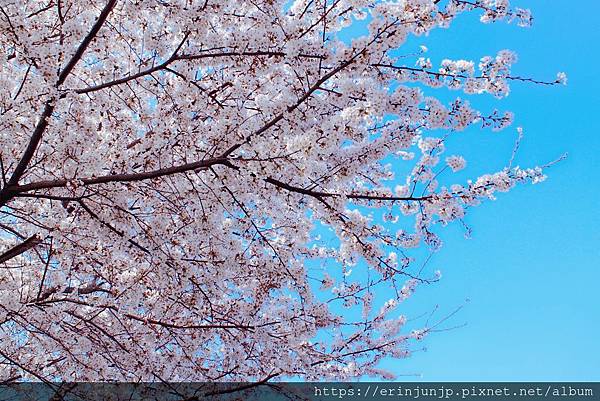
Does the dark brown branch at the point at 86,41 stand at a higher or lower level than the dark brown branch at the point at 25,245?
higher

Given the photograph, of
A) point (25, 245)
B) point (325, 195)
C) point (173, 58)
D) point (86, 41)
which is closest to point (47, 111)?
point (86, 41)

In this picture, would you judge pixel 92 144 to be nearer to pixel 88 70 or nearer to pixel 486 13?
pixel 88 70

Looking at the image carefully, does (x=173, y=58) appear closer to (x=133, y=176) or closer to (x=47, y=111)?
(x=47, y=111)

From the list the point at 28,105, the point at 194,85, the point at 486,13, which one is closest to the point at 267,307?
the point at 194,85

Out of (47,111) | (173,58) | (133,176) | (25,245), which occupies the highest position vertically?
(173,58)

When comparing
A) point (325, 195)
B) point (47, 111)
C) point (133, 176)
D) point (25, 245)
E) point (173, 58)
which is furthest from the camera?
point (25, 245)

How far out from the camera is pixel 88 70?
6.02m

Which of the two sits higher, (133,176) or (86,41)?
(86,41)

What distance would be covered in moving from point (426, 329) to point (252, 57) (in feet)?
12.4

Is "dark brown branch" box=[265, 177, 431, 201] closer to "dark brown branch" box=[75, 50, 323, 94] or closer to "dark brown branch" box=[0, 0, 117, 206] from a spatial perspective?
"dark brown branch" box=[75, 50, 323, 94]

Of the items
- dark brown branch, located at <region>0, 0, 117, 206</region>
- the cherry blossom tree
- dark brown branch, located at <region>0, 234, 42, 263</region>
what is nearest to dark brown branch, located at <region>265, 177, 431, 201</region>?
the cherry blossom tree

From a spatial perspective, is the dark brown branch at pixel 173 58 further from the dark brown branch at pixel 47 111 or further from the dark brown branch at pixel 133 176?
the dark brown branch at pixel 133 176

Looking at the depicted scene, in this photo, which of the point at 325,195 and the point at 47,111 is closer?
the point at 325,195

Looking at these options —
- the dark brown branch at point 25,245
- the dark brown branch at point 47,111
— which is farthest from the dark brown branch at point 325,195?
the dark brown branch at point 25,245
